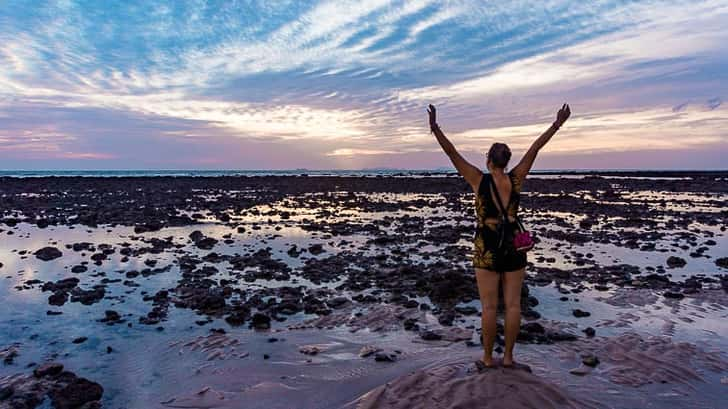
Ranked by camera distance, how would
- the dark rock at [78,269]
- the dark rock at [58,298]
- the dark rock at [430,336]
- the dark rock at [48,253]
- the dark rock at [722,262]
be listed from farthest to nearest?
the dark rock at [48,253], the dark rock at [722,262], the dark rock at [78,269], the dark rock at [58,298], the dark rock at [430,336]

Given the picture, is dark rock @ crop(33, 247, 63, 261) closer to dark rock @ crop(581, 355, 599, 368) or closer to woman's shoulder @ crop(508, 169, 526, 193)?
woman's shoulder @ crop(508, 169, 526, 193)

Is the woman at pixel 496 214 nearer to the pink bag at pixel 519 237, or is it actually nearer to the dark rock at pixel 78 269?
the pink bag at pixel 519 237

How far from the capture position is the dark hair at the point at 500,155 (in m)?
5.96

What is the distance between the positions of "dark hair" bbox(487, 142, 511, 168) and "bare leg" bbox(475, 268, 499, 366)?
4.66 ft

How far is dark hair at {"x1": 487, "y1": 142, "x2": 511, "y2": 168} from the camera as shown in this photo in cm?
596

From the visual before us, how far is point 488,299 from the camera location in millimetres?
6168

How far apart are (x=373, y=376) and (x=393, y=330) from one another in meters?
2.10

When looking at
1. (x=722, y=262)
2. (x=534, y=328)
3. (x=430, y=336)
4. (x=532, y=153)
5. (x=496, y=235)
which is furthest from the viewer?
(x=722, y=262)

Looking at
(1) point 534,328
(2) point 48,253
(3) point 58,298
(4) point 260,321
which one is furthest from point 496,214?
(2) point 48,253

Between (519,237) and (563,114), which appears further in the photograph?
(563,114)

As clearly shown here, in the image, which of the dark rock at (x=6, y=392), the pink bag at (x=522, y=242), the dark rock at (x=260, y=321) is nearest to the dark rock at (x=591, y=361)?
the pink bag at (x=522, y=242)

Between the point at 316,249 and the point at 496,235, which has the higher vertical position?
the point at 496,235

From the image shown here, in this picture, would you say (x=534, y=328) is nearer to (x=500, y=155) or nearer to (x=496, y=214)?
(x=496, y=214)

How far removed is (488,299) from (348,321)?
152 inches
